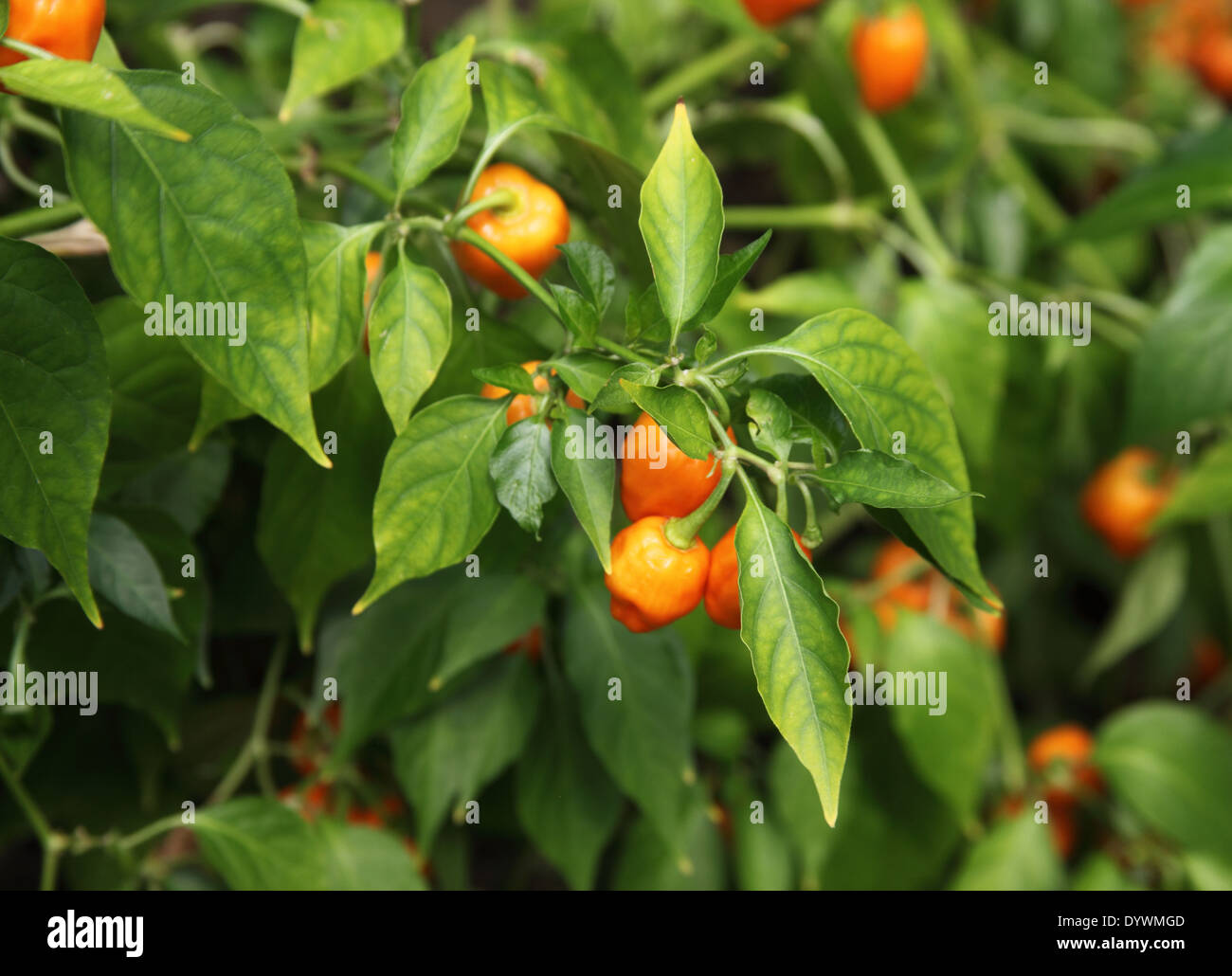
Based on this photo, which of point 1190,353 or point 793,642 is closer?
point 793,642

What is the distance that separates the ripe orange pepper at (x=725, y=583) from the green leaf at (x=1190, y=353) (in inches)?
14.5

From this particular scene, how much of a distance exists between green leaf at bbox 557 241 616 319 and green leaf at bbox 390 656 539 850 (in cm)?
23

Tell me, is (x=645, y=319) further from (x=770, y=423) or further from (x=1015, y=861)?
(x=1015, y=861)

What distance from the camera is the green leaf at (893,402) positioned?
29 centimetres

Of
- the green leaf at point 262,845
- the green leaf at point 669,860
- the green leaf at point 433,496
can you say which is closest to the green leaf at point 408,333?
the green leaf at point 433,496

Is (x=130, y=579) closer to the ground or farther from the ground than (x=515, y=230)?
closer to the ground

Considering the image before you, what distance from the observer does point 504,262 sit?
298mm

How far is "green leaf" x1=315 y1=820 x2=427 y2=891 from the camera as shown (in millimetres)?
455

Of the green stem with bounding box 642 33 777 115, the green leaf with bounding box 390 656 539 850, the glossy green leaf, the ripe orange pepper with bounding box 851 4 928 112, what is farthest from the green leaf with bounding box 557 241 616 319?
the ripe orange pepper with bounding box 851 4 928 112

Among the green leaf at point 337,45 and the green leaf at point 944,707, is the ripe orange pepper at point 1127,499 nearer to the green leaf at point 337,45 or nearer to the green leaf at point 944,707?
the green leaf at point 944,707

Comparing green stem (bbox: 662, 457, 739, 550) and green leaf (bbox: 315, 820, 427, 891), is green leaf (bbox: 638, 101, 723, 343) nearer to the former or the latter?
green stem (bbox: 662, 457, 739, 550)

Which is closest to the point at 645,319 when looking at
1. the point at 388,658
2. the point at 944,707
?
the point at 388,658

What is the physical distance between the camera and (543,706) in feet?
1.67

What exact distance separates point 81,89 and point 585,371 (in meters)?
0.14
